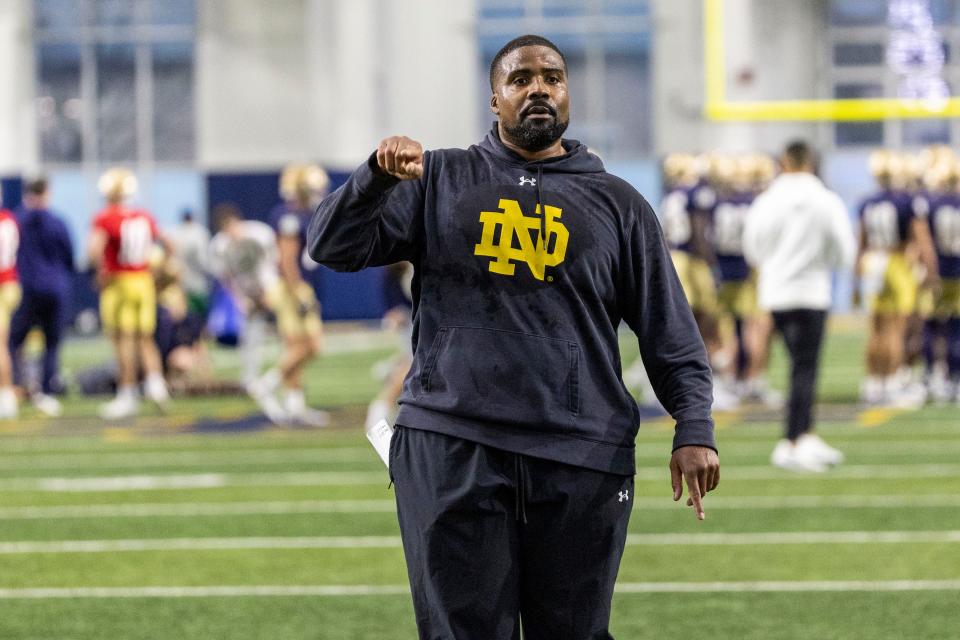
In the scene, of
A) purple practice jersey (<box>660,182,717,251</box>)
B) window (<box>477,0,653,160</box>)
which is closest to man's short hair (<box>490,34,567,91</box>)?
purple practice jersey (<box>660,182,717,251</box>)

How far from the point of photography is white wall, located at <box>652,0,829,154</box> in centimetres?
2152

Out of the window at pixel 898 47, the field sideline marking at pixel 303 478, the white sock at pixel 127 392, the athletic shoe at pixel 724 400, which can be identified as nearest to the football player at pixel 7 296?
the white sock at pixel 127 392

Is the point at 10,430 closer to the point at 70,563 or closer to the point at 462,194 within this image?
the point at 70,563

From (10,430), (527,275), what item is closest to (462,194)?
(527,275)

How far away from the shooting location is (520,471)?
439 centimetres

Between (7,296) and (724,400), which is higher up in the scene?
(7,296)

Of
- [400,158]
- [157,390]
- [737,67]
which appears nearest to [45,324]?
[157,390]

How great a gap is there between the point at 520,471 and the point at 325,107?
31.3m

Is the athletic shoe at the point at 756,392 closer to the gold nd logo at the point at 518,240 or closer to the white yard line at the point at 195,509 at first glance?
the white yard line at the point at 195,509

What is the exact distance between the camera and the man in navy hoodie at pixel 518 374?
4.38m

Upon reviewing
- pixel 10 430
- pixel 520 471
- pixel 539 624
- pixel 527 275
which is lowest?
pixel 10 430

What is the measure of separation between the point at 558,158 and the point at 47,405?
541 inches

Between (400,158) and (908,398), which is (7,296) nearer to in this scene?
(908,398)

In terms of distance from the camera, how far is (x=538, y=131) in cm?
445
